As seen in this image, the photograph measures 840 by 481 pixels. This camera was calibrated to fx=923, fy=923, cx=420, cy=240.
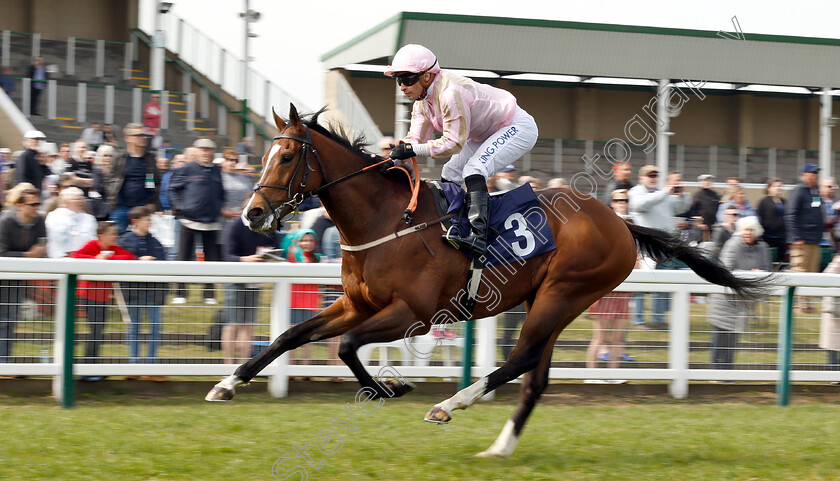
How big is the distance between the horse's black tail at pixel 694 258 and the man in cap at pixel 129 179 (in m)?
4.13

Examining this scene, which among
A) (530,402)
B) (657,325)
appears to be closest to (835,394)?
(657,325)

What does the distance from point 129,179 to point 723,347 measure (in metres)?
4.78

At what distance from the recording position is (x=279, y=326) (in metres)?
5.89

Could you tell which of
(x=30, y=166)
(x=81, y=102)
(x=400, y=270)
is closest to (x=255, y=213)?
(x=400, y=270)

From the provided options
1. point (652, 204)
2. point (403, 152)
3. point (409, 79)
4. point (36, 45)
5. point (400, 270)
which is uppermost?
point (36, 45)

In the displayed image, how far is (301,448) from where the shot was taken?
175 inches

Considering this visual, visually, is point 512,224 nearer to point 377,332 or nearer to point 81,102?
point 377,332

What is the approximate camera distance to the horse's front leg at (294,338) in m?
4.22

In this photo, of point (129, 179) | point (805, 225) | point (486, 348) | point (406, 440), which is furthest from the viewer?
point (805, 225)

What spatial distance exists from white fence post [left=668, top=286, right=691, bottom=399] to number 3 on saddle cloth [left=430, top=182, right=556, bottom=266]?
2.05 meters

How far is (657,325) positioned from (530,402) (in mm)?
2081

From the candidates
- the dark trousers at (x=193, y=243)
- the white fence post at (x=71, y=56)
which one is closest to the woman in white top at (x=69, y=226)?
the dark trousers at (x=193, y=243)

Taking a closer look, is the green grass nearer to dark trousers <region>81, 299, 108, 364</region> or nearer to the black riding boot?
dark trousers <region>81, 299, 108, 364</region>

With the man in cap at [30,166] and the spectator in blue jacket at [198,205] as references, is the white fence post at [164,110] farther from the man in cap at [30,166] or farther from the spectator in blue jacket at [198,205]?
the spectator in blue jacket at [198,205]
